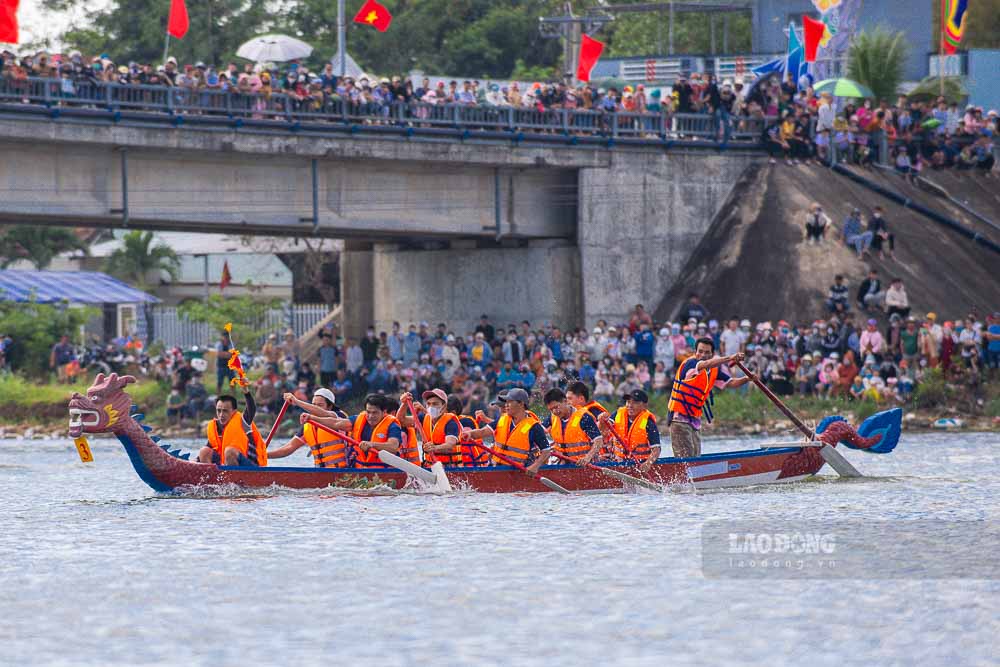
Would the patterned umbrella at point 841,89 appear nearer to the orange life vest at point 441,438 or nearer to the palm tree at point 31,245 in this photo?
the orange life vest at point 441,438

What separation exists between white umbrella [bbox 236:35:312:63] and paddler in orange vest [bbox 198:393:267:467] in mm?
20023

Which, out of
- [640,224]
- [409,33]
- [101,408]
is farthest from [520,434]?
[409,33]

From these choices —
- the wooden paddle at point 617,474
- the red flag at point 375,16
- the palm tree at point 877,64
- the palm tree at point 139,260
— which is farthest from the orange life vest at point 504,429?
the palm tree at point 139,260

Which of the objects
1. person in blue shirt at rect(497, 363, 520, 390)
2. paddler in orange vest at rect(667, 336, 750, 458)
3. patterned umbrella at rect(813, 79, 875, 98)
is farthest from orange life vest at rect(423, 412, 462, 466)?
patterned umbrella at rect(813, 79, 875, 98)

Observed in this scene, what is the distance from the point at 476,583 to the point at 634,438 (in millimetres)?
6706

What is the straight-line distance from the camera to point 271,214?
37188 millimetres

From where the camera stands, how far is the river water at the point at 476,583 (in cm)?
1323

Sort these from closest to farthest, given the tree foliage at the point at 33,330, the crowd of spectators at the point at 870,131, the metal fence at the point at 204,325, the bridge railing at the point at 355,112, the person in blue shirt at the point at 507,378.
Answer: the bridge railing at the point at 355,112 → the person in blue shirt at the point at 507,378 → the crowd of spectators at the point at 870,131 → the tree foliage at the point at 33,330 → the metal fence at the point at 204,325

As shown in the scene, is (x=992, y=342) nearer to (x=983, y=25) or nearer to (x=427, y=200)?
(x=427, y=200)

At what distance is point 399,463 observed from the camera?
22.2 meters

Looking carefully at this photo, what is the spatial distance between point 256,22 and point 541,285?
30.7 meters

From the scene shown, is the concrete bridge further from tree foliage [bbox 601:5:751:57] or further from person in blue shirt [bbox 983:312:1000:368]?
tree foliage [bbox 601:5:751:57]

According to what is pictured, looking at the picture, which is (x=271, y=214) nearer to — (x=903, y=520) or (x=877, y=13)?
(x=903, y=520)

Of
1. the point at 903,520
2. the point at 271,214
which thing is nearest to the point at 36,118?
the point at 271,214
